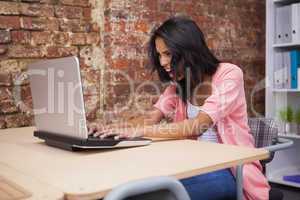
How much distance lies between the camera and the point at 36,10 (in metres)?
2.05

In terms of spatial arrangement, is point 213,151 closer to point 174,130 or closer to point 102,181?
point 174,130

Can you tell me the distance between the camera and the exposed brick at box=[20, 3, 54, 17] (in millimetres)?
2008

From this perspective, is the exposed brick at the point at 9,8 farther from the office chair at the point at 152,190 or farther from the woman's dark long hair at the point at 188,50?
the office chair at the point at 152,190

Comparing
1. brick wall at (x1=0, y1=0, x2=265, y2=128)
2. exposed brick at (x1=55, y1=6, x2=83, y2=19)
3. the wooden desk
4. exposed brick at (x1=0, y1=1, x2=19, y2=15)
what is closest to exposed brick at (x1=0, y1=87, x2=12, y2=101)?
brick wall at (x1=0, y1=0, x2=265, y2=128)

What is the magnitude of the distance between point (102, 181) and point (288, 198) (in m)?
2.27

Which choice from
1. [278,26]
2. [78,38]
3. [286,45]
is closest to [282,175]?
[286,45]

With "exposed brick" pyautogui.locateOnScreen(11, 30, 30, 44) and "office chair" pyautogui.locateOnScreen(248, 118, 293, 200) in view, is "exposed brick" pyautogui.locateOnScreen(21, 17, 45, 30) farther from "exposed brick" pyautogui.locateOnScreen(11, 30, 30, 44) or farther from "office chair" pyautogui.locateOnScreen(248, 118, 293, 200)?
"office chair" pyautogui.locateOnScreen(248, 118, 293, 200)

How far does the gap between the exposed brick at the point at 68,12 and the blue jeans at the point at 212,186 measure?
1.32 metres

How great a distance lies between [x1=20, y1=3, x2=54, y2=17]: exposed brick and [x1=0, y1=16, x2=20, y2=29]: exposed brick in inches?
2.2

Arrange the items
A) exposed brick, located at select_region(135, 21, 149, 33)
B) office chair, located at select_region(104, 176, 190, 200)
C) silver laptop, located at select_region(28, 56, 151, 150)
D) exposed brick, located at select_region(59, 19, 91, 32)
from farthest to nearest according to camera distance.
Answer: exposed brick, located at select_region(135, 21, 149, 33)
exposed brick, located at select_region(59, 19, 91, 32)
silver laptop, located at select_region(28, 56, 151, 150)
office chair, located at select_region(104, 176, 190, 200)

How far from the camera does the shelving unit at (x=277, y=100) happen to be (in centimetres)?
300

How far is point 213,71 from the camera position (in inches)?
66.6

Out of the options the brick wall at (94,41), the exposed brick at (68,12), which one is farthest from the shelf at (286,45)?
the exposed brick at (68,12)

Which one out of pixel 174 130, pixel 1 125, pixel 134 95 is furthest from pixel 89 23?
pixel 174 130
